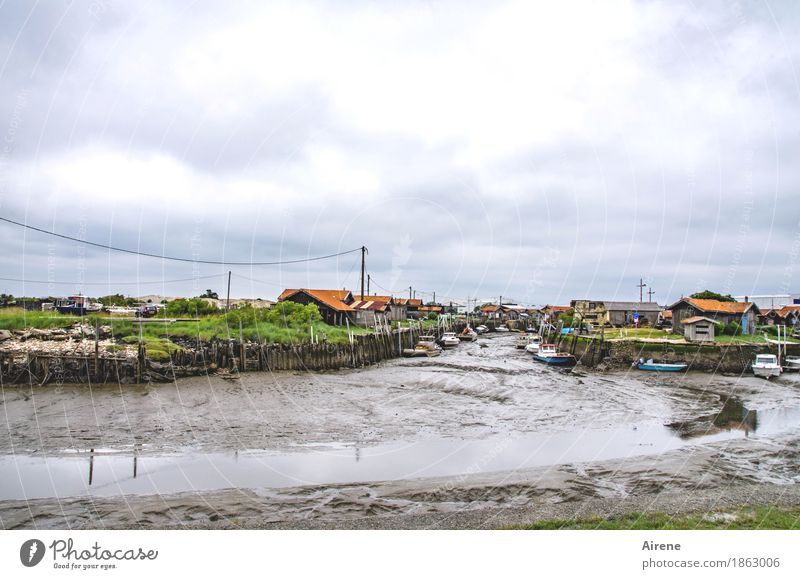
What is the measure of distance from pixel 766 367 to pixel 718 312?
9.20 metres

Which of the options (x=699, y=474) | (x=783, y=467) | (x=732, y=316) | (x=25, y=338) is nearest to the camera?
(x=699, y=474)

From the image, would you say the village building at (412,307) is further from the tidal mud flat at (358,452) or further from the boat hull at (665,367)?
the tidal mud flat at (358,452)

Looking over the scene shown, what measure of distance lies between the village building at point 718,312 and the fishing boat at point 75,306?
46242 mm

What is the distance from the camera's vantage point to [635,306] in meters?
61.4

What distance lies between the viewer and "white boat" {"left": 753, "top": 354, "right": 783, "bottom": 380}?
3022cm

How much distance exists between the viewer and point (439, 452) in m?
13.2

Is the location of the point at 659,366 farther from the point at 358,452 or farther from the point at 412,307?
the point at 412,307

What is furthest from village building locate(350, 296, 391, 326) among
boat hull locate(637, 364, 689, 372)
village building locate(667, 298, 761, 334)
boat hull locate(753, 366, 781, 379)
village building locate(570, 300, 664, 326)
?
boat hull locate(753, 366, 781, 379)

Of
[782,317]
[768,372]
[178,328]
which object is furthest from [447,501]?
[782,317]

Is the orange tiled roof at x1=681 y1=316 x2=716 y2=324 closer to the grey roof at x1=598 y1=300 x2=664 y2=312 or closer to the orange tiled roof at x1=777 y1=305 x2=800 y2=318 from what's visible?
the grey roof at x1=598 y1=300 x2=664 y2=312

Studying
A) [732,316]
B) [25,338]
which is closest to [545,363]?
[732,316]

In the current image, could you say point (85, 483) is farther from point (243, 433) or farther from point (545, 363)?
point (545, 363)
